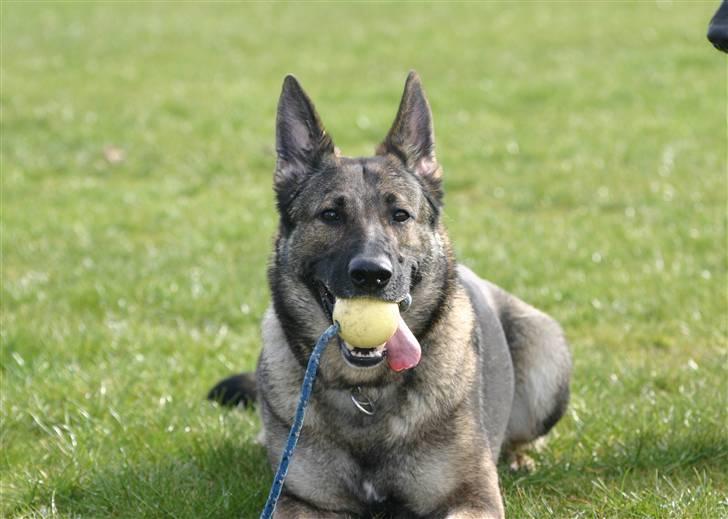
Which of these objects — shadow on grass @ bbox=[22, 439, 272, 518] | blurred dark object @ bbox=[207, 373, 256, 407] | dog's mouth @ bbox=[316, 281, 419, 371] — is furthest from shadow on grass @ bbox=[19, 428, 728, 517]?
dog's mouth @ bbox=[316, 281, 419, 371]

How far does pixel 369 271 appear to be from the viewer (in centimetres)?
430

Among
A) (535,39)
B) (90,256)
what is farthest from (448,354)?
(535,39)

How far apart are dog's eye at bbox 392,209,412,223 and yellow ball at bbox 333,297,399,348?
1.84ft

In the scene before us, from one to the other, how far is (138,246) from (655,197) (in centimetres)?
490

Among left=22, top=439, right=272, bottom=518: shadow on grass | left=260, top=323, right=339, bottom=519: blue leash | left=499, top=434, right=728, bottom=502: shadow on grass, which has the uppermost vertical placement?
left=260, top=323, right=339, bottom=519: blue leash

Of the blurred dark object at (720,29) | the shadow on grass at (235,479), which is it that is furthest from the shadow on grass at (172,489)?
the blurred dark object at (720,29)

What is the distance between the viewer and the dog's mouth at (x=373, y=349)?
4.36 metres

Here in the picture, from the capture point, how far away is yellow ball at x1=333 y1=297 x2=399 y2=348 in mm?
4258

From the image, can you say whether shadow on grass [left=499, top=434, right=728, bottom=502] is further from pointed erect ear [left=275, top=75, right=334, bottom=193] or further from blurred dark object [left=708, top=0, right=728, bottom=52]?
blurred dark object [left=708, top=0, right=728, bottom=52]

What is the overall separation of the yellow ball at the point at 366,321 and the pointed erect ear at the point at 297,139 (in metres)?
0.97

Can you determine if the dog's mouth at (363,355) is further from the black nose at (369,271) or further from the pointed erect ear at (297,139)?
the pointed erect ear at (297,139)

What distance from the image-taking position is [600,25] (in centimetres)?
2062

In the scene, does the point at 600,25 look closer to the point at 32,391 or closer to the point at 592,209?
the point at 592,209

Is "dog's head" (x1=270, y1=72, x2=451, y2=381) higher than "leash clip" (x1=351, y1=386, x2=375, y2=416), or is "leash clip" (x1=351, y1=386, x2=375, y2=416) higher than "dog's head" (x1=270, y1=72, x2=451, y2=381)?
"dog's head" (x1=270, y1=72, x2=451, y2=381)
